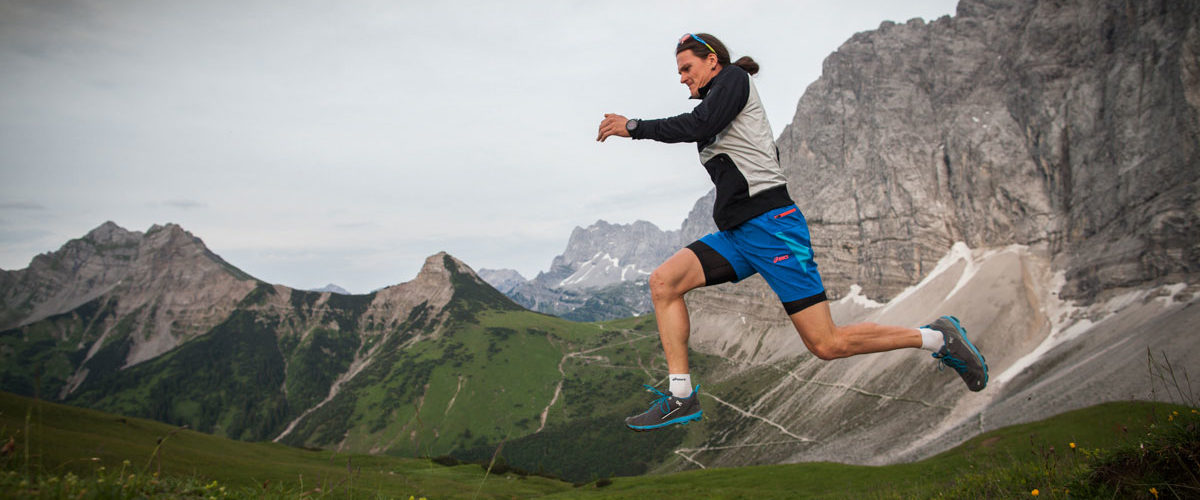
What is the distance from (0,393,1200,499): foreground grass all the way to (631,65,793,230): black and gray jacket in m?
4.30

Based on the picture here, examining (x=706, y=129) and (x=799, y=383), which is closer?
(x=706, y=129)

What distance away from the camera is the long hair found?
742cm

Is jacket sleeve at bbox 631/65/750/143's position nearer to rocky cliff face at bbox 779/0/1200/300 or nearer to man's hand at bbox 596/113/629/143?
man's hand at bbox 596/113/629/143

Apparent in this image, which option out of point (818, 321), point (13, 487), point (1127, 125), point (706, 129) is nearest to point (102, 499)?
point (13, 487)

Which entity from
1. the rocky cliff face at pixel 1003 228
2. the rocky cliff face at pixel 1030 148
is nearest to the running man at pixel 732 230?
the rocky cliff face at pixel 1003 228

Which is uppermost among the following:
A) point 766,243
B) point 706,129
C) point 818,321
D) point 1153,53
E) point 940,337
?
point 1153,53

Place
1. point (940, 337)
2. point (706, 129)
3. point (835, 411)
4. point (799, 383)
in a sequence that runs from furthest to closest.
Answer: point (799, 383) < point (835, 411) < point (940, 337) < point (706, 129)

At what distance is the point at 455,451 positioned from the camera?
188 m

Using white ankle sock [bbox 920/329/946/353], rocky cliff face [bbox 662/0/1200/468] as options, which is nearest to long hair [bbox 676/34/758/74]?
white ankle sock [bbox 920/329/946/353]

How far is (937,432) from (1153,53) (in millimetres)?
88941

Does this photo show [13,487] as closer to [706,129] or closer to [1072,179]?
[706,129]

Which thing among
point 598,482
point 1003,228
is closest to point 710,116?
point 598,482

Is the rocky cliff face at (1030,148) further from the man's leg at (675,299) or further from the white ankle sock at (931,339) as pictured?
the man's leg at (675,299)

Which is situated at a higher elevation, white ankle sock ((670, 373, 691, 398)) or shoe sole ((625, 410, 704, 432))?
white ankle sock ((670, 373, 691, 398))
